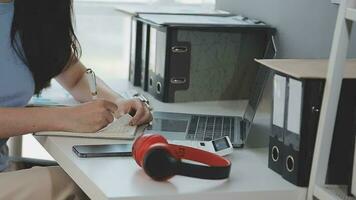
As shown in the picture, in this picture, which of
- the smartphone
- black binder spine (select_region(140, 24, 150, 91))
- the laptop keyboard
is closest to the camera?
the smartphone

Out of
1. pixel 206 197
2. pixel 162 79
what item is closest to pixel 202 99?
pixel 162 79

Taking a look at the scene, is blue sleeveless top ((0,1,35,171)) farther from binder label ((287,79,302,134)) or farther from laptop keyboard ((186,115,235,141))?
binder label ((287,79,302,134))

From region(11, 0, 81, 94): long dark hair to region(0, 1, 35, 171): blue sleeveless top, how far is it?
0.02 metres

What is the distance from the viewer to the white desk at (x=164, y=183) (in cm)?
120

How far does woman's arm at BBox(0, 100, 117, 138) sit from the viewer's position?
1.47m

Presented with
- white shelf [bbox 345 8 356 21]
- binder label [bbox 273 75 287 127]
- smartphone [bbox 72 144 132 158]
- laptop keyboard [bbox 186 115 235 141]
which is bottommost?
laptop keyboard [bbox 186 115 235 141]

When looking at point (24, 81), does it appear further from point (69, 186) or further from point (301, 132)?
point (301, 132)

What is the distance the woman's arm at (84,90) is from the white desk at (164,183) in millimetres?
224

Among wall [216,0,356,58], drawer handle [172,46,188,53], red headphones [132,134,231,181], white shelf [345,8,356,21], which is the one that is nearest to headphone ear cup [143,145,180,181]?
red headphones [132,134,231,181]

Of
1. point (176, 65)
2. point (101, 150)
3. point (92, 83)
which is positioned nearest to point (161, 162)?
point (101, 150)

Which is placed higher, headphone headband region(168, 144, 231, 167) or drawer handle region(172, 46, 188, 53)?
drawer handle region(172, 46, 188, 53)

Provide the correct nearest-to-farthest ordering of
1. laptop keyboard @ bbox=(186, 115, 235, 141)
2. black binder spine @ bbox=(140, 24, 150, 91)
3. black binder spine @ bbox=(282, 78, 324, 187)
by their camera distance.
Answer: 1. black binder spine @ bbox=(282, 78, 324, 187)
2. laptop keyboard @ bbox=(186, 115, 235, 141)
3. black binder spine @ bbox=(140, 24, 150, 91)

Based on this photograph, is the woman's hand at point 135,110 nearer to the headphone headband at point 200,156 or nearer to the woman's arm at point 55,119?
the woman's arm at point 55,119

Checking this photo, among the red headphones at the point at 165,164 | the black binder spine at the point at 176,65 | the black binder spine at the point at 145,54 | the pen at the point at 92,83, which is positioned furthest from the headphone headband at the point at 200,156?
the black binder spine at the point at 145,54
